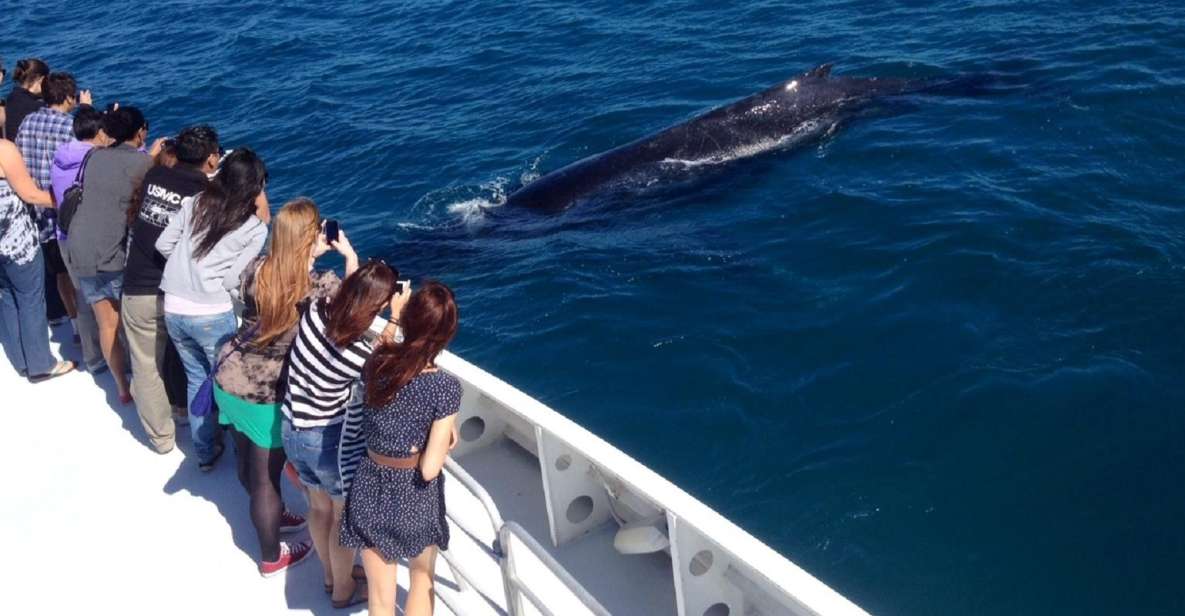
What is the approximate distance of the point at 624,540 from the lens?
5.44 meters

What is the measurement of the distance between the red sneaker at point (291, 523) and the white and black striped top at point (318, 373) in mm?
1468

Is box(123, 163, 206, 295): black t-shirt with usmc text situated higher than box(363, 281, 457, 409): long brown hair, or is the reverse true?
box(363, 281, 457, 409): long brown hair

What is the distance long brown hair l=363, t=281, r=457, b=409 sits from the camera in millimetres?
4691

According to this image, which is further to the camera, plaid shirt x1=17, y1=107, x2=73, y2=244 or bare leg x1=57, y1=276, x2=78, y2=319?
bare leg x1=57, y1=276, x2=78, y2=319

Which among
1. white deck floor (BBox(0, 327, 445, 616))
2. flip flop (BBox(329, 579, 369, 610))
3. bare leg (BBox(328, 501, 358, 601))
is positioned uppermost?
bare leg (BBox(328, 501, 358, 601))

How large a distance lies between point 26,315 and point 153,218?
103 inches

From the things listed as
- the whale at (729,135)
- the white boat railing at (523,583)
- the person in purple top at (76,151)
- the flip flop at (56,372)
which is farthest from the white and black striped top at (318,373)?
the whale at (729,135)

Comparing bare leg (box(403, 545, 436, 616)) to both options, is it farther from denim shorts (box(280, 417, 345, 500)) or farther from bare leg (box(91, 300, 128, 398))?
bare leg (box(91, 300, 128, 398))

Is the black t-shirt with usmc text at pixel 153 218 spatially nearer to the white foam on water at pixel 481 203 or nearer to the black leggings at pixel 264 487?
the black leggings at pixel 264 487

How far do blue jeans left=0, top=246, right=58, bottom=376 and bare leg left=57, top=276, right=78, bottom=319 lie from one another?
55 cm

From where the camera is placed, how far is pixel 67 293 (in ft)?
30.8

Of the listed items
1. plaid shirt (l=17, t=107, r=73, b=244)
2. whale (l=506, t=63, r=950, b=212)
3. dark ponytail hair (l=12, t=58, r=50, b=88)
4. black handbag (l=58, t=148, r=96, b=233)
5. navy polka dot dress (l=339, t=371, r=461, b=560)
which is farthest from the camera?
whale (l=506, t=63, r=950, b=212)

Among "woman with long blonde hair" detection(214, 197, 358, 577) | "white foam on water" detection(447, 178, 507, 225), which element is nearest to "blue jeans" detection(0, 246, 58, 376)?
"woman with long blonde hair" detection(214, 197, 358, 577)

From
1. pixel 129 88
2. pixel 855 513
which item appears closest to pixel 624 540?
pixel 855 513
